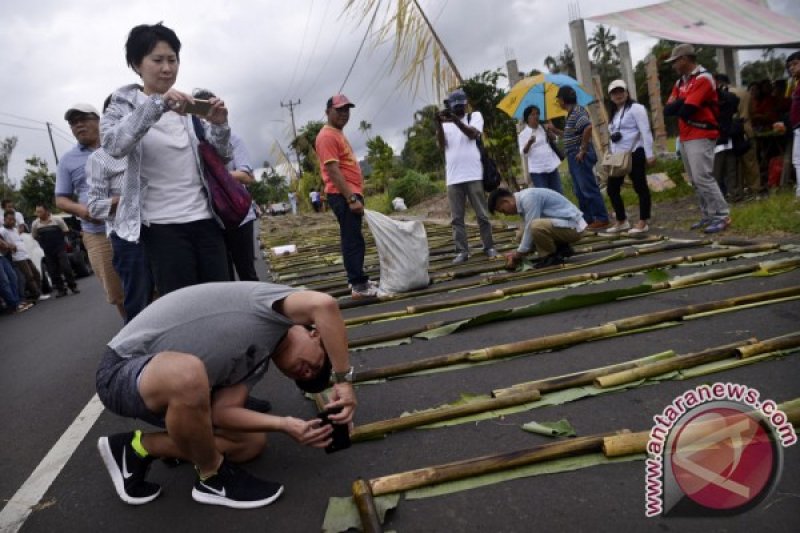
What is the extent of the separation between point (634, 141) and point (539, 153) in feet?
3.61

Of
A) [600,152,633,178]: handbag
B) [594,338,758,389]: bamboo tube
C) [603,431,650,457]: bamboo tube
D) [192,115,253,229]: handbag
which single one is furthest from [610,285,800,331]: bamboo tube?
[600,152,633,178]: handbag

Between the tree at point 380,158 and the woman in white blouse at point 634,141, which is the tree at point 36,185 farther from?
the woman in white blouse at point 634,141

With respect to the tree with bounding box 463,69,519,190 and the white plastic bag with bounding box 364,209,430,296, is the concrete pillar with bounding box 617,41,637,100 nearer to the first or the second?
the tree with bounding box 463,69,519,190

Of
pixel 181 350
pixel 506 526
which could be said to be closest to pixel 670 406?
pixel 506 526

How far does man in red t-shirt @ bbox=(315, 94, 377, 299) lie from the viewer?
463 cm

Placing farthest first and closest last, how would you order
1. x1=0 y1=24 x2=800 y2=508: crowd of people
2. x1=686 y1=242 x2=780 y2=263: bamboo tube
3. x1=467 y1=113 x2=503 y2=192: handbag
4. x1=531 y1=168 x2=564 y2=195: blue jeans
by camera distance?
x1=531 y1=168 x2=564 y2=195: blue jeans, x1=467 y1=113 x2=503 y2=192: handbag, x1=686 y1=242 x2=780 y2=263: bamboo tube, x1=0 y1=24 x2=800 y2=508: crowd of people

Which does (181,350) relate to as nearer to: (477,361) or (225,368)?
(225,368)

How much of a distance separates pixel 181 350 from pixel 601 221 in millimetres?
6144

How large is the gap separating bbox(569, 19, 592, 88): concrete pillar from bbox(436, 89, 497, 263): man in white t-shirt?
3889 mm

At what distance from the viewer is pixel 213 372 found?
6.54ft

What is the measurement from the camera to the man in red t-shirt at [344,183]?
4.63 m

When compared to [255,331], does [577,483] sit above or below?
below

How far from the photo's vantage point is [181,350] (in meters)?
1.94

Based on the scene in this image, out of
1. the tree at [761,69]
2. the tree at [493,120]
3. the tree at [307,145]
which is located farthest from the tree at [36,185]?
the tree at [761,69]
